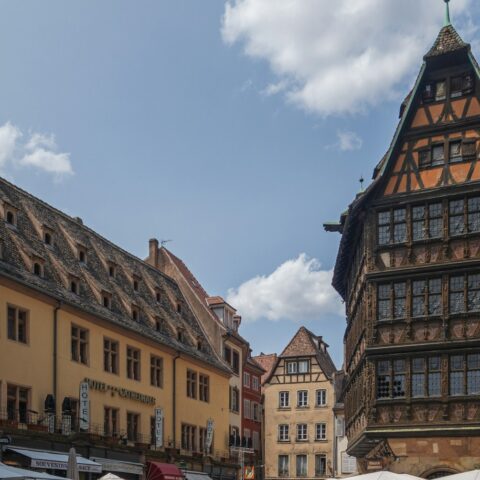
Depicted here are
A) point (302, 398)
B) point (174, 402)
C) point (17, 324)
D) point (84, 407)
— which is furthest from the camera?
point (302, 398)

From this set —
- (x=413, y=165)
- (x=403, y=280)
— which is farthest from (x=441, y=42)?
(x=403, y=280)

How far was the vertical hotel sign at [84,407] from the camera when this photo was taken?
100 feet

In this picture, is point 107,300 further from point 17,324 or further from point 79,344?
point 17,324

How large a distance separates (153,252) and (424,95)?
22.7 m

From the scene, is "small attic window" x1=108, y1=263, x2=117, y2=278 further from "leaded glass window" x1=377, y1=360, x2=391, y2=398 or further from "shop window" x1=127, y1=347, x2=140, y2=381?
"leaded glass window" x1=377, y1=360, x2=391, y2=398

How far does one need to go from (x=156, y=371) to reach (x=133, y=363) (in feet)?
7.70

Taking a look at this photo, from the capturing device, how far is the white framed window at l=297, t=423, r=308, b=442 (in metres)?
62.6

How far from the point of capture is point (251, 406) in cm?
5459

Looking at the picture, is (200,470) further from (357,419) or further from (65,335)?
(65,335)

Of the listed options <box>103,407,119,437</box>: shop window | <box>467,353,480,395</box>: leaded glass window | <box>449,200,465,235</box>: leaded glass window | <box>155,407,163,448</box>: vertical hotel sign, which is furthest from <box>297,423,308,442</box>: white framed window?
<box>449,200,465,235</box>: leaded glass window

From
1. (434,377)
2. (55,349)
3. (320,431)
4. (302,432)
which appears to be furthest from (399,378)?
(302,432)

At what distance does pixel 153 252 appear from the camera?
164 ft

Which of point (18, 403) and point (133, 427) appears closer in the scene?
point (18, 403)

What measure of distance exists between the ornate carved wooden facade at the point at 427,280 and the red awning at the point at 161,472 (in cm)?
812
